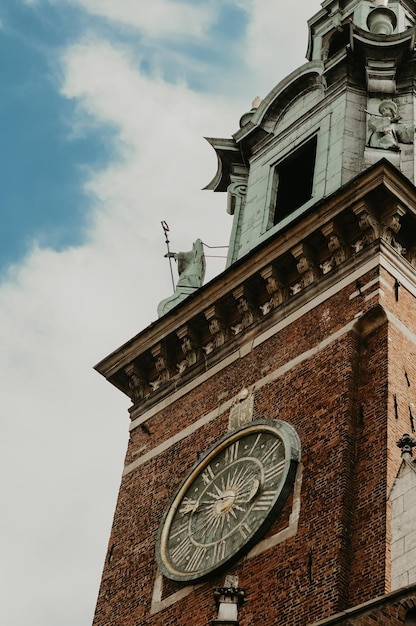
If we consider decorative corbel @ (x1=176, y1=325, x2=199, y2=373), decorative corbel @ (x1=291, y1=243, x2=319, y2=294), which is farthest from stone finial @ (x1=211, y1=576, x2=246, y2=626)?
decorative corbel @ (x1=176, y1=325, x2=199, y2=373)

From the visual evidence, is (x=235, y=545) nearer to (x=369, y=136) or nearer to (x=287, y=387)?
(x=287, y=387)

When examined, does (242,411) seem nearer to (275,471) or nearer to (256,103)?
(275,471)

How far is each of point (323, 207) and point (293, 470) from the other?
464cm

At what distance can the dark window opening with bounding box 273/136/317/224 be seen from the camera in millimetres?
26609

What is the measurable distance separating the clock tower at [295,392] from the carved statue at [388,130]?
0.04 m

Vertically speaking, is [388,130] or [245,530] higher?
[388,130]

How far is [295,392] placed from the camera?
21.0 meters

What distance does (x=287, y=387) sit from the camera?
21.2 m

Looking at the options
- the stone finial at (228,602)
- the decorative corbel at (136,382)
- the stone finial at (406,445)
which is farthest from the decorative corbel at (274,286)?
the stone finial at (228,602)


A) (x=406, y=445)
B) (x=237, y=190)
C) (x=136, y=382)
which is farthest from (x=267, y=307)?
(x=406, y=445)

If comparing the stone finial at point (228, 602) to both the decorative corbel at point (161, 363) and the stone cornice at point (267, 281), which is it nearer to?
the stone cornice at point (267, 281)

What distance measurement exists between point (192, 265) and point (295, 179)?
2.49m

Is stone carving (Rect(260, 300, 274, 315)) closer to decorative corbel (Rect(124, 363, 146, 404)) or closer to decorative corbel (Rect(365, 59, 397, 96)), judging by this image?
decorative corbel (Rect(124, 363, 146, 404))

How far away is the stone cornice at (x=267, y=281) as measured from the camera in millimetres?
22094
